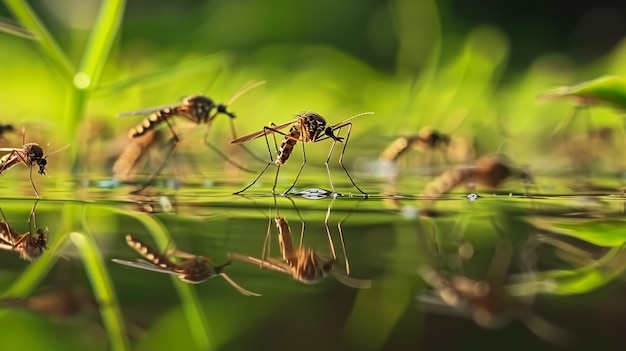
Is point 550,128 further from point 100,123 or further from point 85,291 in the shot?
point 85,291

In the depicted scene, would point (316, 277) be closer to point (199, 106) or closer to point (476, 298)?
point (476, 298)

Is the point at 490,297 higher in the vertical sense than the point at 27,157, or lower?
lower

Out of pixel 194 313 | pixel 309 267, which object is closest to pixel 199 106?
pixel 309 267

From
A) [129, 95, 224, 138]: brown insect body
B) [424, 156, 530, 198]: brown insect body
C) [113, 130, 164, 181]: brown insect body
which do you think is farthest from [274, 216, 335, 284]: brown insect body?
[113, 130, 164, 181]: brown insect body

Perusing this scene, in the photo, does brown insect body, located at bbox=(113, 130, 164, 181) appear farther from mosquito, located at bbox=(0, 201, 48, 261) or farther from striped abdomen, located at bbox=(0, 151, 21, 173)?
mosquito, located at bbox=(0, 201, 48, 261)

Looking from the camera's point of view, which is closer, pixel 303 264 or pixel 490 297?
pixel 490 297

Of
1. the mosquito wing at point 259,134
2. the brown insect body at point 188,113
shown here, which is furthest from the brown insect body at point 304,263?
the brown insect body at point 188,113

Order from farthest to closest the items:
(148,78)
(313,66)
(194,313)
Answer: (313,66) → (148,78) → (194,313)
